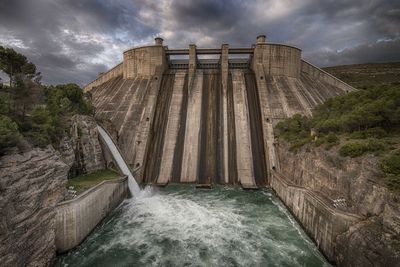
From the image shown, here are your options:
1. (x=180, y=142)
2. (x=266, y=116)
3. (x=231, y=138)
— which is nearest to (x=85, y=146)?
(x=180, y=142)

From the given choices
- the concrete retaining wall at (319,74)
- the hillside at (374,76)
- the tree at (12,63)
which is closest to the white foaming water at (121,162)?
the tree at (12,63)

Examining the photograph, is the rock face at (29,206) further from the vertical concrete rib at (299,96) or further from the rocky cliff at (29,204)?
the vertical concrete rib at (299,96)

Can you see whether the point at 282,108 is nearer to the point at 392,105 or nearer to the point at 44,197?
the point at 392,105

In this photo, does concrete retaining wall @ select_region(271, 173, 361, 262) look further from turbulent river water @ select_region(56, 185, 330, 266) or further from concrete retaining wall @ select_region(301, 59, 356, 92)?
concrete retaining wall @ select_region(301, 59, 356, 92)

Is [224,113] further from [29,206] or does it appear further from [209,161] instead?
[29,206]

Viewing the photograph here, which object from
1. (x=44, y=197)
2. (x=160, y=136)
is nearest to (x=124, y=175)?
(x=160, y=136)

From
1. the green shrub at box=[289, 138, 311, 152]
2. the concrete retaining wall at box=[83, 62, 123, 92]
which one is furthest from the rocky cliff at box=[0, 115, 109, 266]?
the concrete retaining wall at box=[83, 62, 123, 92]

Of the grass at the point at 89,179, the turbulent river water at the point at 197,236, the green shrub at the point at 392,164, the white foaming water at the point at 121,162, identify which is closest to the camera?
the green shrub at the point at 392,164

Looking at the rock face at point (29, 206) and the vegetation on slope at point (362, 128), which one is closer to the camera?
the rock face at point (29, 206)
